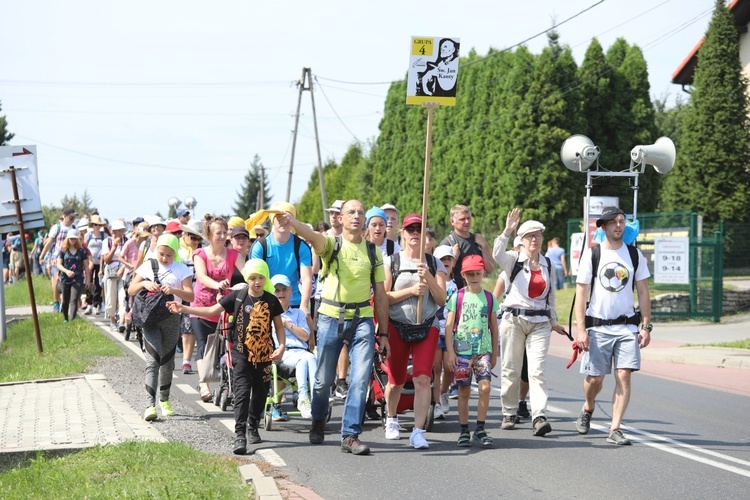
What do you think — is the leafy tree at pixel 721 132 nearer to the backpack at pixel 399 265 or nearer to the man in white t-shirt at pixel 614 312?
the man in white t-shirt at pixel 614 312

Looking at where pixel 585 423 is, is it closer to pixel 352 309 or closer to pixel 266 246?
pixel 352 309

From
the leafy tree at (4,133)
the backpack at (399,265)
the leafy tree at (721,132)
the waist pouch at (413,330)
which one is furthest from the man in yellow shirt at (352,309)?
the leafy tree at (4,133)

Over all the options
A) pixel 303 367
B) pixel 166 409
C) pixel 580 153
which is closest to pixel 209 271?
pixel 166 409

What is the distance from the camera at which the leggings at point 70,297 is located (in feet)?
65.6

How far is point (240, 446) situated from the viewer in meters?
8.57

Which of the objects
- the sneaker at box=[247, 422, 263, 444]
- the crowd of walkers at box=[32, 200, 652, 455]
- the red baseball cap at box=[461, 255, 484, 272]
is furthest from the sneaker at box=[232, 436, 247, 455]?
the red baseball cap at box=[461, 255, 484, 272]

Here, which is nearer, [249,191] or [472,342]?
[472,342]

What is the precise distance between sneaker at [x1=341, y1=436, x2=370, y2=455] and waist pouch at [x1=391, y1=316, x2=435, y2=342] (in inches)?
37.6

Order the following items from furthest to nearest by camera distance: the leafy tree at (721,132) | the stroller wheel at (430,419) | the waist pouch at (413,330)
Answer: the leafy tree at (721,132)
the stroller wheel at (430,419)
the waist pouch at (413,330)

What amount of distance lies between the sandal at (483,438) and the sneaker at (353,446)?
109cm

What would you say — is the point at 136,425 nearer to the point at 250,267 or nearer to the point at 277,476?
the point at 250,267

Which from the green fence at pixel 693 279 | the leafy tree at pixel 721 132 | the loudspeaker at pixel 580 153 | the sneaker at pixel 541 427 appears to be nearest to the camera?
the sneaker at pixel 541 427

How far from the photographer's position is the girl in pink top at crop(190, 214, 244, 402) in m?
11.5

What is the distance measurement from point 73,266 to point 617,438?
12887 mm
